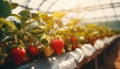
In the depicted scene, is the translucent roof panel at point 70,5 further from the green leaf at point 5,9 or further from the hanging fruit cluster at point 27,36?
the green leaf at point 5,9

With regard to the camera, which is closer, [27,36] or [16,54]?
[16,54]

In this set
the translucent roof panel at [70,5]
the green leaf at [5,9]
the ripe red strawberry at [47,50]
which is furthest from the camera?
the translucent roof panel at [70,5]

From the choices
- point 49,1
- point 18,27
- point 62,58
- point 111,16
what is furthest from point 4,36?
point 111,16

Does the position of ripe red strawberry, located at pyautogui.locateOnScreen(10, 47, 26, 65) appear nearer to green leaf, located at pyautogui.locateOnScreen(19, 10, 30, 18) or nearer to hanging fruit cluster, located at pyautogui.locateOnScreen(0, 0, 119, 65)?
hanging fruit cluster, located at pyautogui.locateOnScreen(0, 0, 119, 65)

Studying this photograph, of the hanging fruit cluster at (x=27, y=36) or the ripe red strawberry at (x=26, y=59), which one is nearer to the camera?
the hanging fruit cluster at (x=27, y=36)

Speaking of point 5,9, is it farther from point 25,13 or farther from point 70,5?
point 70,5

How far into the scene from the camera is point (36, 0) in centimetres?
871

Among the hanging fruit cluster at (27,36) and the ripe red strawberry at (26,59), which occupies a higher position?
the hanging fruit cluster at (27,36)

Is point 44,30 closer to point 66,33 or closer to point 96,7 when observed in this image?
point 66,33

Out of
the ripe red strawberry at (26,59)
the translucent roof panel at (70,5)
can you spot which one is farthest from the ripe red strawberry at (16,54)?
the translucent roof panel at (70,5)

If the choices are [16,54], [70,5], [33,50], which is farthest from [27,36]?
[70,5]

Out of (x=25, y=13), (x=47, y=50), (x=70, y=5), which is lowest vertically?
(x=70, y=5)

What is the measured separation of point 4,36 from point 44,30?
0.44m

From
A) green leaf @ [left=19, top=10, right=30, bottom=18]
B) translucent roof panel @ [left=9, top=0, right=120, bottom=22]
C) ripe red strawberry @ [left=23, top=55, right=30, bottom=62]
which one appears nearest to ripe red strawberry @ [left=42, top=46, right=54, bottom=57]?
ripe red strawberry @ [left=23, top=55, right=30, bottom=62]
